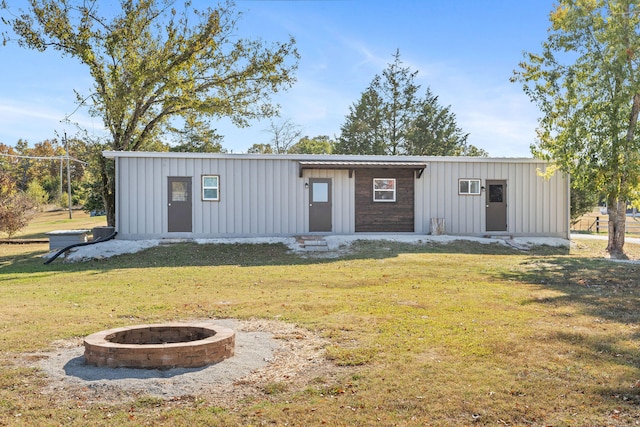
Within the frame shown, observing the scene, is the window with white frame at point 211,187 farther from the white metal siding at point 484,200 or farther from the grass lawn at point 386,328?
the white metal siding at point 484,200

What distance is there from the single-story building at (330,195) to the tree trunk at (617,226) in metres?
2.09

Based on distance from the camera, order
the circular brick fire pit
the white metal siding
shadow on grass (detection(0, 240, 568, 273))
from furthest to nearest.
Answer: the white metal siding < shadow on grass (detection(0, 240, 568, 273)) < the circular brick fire pit

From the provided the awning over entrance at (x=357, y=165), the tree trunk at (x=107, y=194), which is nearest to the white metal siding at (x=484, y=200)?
the awning over entrance at (x=357, y=165)

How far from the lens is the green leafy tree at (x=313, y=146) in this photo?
46.7 m

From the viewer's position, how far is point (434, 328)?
24.3 ft

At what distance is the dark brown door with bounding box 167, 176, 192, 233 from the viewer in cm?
1892

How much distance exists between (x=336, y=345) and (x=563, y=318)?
369cm

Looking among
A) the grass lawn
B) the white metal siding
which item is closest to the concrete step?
the grass lawn

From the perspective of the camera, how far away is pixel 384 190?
2017cm

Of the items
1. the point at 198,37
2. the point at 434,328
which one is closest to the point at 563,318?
the point at 434,328

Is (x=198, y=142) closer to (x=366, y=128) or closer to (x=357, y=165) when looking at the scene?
(x=366, y=128)

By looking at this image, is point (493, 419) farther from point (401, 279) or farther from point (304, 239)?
point (304, 239)

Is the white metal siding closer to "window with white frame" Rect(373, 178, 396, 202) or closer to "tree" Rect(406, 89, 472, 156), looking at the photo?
"window with white frame" Rect(373, 178, 396, 202)

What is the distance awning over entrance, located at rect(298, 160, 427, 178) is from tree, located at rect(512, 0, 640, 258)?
440cm
